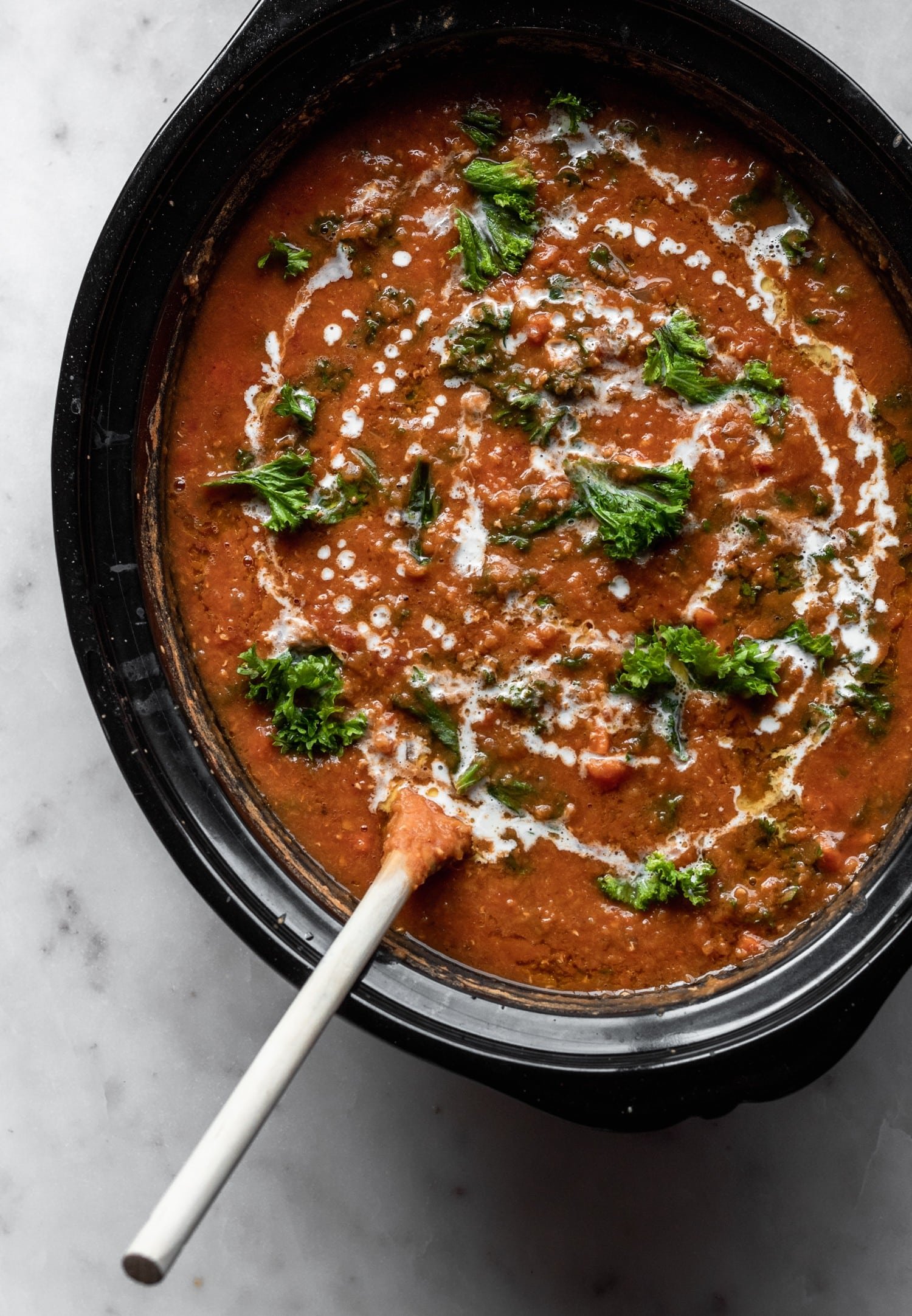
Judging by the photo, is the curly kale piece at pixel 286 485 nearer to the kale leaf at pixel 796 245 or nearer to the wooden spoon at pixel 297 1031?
the wooden spoon at pixel 297 1031

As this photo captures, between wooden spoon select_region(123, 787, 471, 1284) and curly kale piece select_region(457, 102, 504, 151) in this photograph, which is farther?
curly kale piece select_region(457, 102, 504, 151)

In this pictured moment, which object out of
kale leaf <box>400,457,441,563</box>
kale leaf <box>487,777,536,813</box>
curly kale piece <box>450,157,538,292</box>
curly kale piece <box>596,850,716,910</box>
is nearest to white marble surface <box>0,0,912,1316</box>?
curly kale piece <box>596,850,716,910</box>

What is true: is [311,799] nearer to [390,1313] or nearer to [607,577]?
[607,577]

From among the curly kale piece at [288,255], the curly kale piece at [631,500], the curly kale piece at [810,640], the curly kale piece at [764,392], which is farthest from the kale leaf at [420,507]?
the curly kale piece at [810,640]

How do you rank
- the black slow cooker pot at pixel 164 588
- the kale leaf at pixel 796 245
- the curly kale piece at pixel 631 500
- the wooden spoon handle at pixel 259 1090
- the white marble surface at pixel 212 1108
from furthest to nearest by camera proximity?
1. the white marble surface at pixel 212 1108
2. the kale leaf at pixel 796 245
3. the curly kale piece at pixel 631 500
4. the black slow cooker pot at pixel 164 588
5. the wooden spoon handle at pixel 259 1090

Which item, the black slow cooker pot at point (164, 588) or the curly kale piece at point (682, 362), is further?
the curly kale piece at point (682, 362)

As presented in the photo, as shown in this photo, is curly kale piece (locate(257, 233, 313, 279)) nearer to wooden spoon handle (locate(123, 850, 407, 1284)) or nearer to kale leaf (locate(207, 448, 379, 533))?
kale leaf (locate(207, 448, 379, 533))

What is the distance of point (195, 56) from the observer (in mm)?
3531

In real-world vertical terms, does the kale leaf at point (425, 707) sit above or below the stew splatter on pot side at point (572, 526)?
below

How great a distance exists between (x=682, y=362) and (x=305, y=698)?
139 cm

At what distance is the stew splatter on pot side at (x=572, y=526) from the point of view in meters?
3.17

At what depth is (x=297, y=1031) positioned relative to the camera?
2301 mm

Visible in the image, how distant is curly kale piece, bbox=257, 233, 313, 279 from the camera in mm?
3225

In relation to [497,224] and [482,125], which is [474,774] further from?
[482,125]
